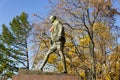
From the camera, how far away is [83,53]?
92.4 ft

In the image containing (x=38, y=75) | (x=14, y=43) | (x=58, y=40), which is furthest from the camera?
(x=14, y=43)

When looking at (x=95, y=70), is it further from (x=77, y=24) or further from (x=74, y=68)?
(x=77, y=24)

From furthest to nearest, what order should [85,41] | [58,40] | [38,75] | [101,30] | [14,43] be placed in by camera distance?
[14,43], [85,41], [101,30], [58,40], [38,75]

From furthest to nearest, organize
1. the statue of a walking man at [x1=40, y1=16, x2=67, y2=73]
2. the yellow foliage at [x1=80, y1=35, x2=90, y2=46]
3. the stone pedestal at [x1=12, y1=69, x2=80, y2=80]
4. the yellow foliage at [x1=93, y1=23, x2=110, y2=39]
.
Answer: the yellow foliage at [x1=80, y1=35, x2=90, y2=46], the yellow foliage at [x1=93, y1=23, x2=110, y2=39], the statue of a walking man at [x1=40, y1=16, x2=67, y2=73], the stone pedestal at [x1=12, y1=69, x2=80, y2=80]

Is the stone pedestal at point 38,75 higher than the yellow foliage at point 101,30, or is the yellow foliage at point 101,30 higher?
the yellow foliage at point 101,30

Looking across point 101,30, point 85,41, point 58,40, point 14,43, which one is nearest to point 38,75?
point 58,40

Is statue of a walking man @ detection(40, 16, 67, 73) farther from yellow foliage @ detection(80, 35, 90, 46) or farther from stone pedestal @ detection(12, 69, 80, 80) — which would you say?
yellow foliage @ detection(80, 35, 90, 46)

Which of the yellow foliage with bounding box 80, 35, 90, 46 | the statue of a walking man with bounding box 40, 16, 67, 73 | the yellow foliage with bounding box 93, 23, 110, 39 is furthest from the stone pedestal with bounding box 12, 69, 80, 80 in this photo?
the yellow foliage with bounding box 80, 35, 90, 46

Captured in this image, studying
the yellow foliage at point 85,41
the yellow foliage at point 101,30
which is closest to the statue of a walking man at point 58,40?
the yellow foliage at point 101,30

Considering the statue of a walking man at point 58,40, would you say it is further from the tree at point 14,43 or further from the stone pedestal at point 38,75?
the tree at point 14,43

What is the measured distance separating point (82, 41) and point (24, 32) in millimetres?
17945

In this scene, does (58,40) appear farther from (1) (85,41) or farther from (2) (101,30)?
A: (1) (85,41)

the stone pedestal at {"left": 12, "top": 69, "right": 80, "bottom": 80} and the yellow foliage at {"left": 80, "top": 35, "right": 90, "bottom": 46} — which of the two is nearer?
the stone pedestal at {"left": 12, "top": 69, "right": 80, "bottom": 80}

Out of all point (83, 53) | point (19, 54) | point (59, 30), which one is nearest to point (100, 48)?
point (83, 53)
